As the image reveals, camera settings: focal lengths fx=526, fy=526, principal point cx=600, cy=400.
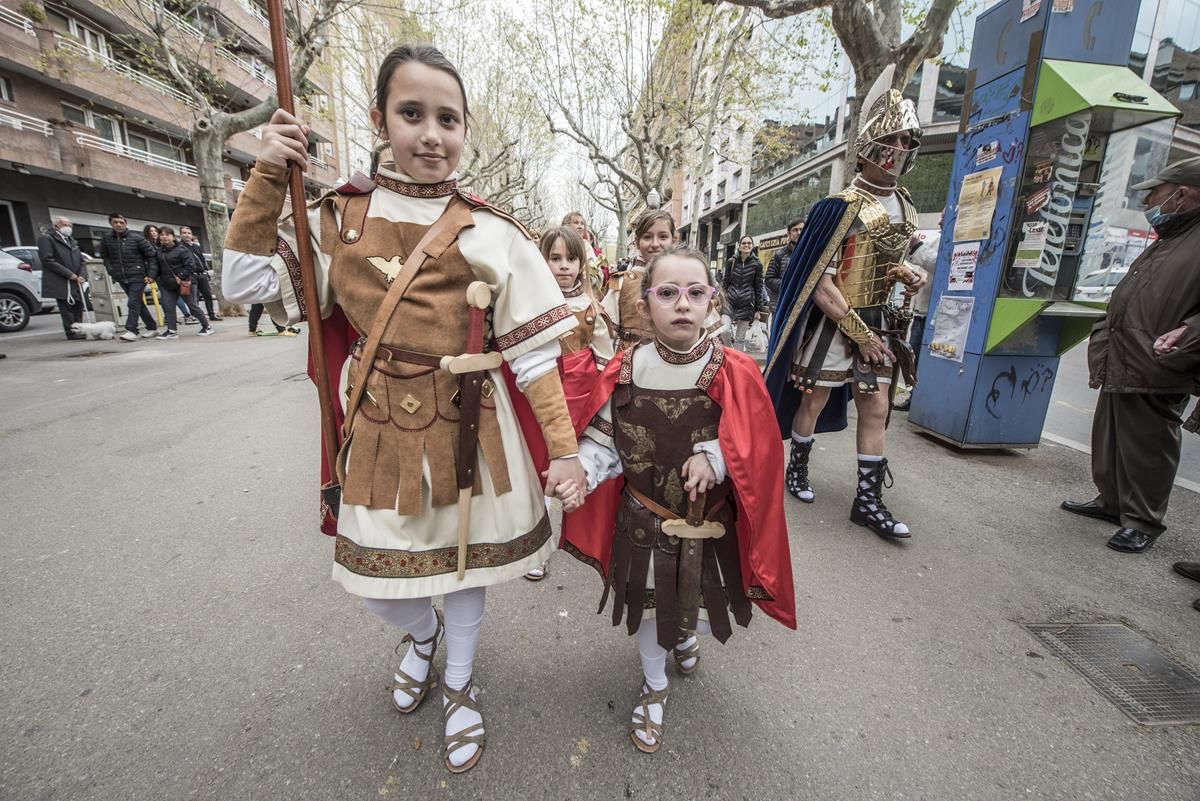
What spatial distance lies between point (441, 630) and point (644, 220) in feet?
8.35

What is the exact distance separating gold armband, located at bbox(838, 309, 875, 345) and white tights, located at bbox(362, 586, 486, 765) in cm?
244

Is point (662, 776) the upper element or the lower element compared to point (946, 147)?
lower

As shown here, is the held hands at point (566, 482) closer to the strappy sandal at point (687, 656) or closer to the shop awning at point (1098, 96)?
the strappy sandal at point (687, 656)

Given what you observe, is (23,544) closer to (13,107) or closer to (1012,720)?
(1012,720)

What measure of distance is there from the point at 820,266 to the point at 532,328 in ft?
7.01

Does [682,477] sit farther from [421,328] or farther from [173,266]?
[173,266]

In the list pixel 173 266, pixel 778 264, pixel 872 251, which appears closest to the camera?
pixel 872 251

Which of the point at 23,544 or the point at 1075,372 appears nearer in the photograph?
the point at 23,544

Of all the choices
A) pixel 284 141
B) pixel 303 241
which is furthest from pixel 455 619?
pixel 284 141

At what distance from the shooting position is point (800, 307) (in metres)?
3.05

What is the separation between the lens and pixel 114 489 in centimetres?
349

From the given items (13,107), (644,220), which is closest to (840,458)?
(644,220)

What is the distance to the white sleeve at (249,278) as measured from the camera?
1.36 metres

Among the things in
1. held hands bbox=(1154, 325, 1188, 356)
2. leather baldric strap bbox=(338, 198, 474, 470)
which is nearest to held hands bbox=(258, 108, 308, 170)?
leather baldric strap bbox=(338, 198, 474, 470)
